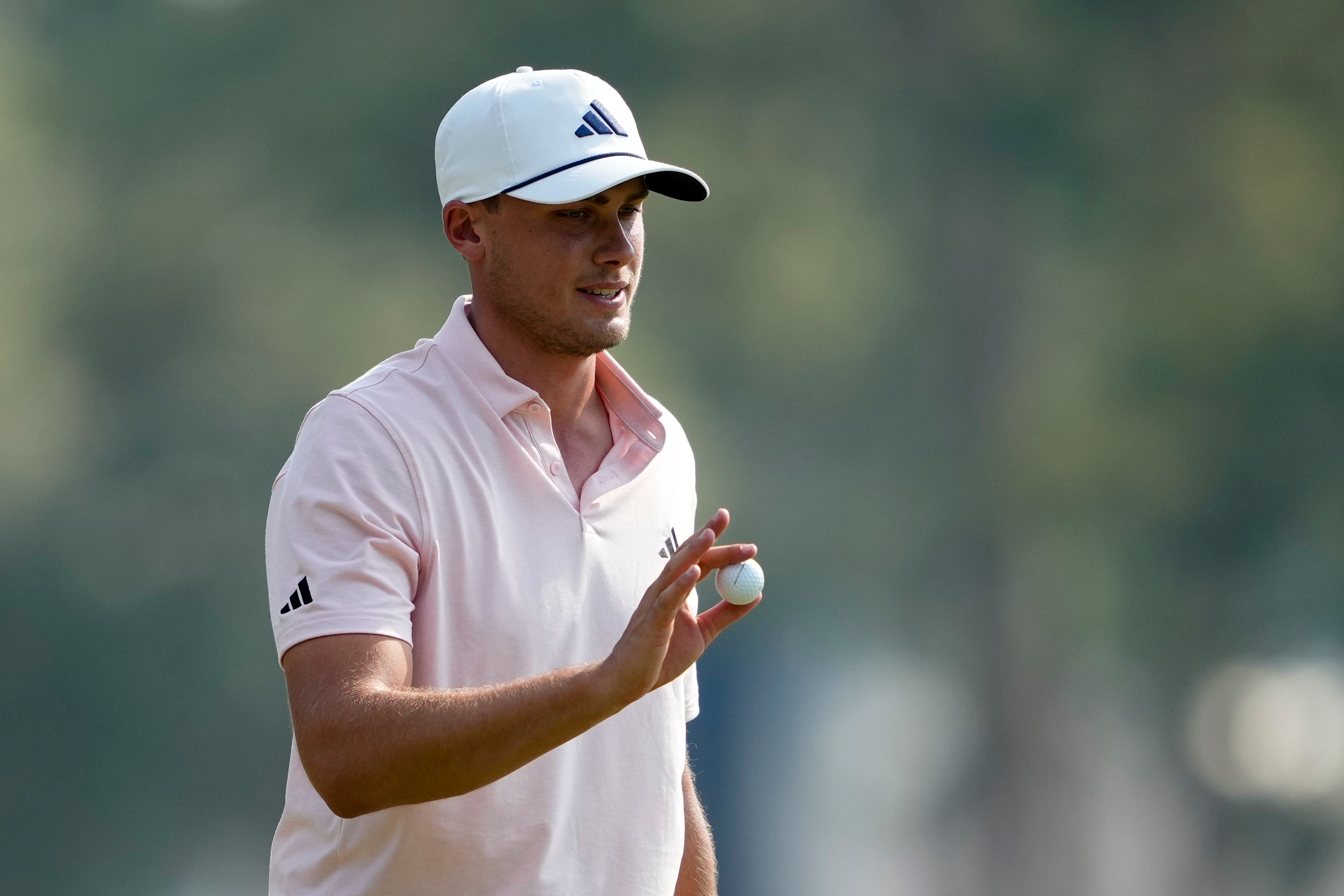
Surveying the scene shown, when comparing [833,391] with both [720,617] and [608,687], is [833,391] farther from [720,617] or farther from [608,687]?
[608,687]

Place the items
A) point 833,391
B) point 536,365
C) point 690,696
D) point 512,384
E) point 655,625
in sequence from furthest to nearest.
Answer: point 833,391, point 690,696, point 536,365, point 512,384, point 655,625

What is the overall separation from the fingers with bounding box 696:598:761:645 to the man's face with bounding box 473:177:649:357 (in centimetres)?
40

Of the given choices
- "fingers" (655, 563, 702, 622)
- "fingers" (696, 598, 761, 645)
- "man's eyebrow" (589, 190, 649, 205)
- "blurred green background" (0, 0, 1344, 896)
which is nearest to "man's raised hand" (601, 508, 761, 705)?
"fingers" (655, 563, 702, 622)

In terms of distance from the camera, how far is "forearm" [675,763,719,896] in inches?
79.0

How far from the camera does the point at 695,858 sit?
6.63 ft

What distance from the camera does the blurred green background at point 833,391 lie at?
10.2ft

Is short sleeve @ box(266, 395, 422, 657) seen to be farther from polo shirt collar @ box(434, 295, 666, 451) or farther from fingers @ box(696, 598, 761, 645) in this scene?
fingers @ box(696, 598, 761, 645)

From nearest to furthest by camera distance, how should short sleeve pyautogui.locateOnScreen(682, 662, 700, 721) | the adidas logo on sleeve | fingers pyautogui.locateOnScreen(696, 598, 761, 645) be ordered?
1. the adidas logo on sleeve
2. fingers pyautogui.locateOnScreen(696, 598, 761, 645)
3. short sleeve pyautogui.locateOnScreen(682, 662, 700, 721)

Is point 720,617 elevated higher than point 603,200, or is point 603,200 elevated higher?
point 603,200

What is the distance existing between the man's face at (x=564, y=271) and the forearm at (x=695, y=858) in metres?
0.65

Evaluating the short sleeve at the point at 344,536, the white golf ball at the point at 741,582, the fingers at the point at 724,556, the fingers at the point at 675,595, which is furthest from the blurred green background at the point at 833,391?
the fingers at the point at 675,595

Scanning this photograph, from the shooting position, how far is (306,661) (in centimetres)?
155

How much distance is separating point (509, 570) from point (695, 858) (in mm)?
605

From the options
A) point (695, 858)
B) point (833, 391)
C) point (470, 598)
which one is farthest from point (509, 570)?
point (833, 391)
